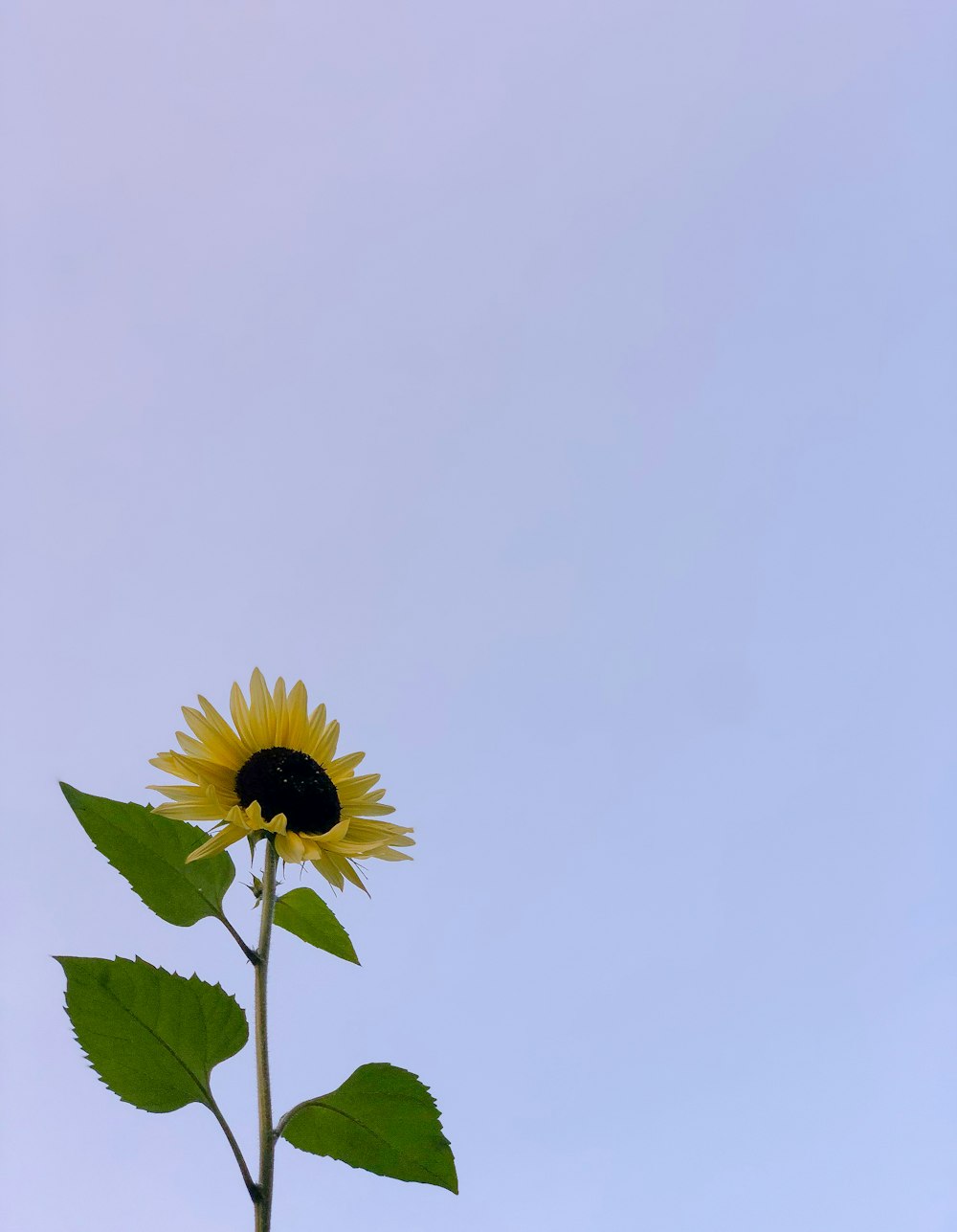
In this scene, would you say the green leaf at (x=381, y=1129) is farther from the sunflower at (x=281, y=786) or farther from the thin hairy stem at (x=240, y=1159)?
the sunflower at (x=281, y=786)

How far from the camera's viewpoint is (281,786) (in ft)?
4.17

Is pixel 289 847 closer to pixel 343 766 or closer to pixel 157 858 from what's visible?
pixel 157 858

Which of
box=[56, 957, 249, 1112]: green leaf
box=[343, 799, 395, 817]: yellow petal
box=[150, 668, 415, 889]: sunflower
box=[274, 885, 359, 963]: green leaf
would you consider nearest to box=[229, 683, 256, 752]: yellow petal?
box=[150, 668, 415, 889]: sunflower

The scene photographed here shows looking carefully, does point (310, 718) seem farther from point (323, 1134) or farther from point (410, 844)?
point (323, 1134)

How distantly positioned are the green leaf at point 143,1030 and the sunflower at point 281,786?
0.41ft

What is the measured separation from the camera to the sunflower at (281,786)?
1.15m

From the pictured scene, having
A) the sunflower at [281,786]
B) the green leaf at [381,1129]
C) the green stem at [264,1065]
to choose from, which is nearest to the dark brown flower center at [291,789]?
the sunflower at [281,786]

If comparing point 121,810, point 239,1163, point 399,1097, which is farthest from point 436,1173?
point 121,810

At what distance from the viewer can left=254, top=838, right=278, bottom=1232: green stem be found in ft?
2.91

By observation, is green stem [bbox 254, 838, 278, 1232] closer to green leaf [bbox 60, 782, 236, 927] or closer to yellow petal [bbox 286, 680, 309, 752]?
green leaf [bbox 60, 782, 236, 927]

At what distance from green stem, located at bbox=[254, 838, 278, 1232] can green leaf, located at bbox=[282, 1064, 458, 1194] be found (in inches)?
3.5

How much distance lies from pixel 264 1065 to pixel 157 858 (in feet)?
0.83

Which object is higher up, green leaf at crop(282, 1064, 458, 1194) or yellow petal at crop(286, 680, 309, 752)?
yellow petal at crop(286, 680, 309, 752)

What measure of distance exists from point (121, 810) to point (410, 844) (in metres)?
0.30
